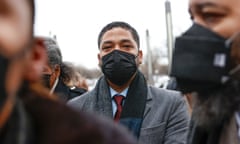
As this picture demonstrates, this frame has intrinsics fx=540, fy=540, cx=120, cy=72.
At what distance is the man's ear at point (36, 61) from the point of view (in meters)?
1.58

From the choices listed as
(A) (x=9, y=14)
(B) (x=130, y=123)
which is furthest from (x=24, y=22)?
(B) (x=130, y=123)

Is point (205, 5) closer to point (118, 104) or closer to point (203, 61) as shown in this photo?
point (203, 61)

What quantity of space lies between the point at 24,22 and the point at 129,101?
2.55 m

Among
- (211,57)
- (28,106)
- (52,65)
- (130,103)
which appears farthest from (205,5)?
(52,65)

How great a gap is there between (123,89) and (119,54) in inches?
11.3

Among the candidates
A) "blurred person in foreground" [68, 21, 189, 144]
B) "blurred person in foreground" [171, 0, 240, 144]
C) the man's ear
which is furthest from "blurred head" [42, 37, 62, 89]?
the man's ear

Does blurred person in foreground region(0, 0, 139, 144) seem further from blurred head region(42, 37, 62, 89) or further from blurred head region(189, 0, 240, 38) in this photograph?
blurred head region(42, 37, 62, 89)

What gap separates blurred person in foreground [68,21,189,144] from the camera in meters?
3.86

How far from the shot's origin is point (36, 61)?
5.39 ft

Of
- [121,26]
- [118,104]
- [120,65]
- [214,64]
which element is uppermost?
[121,26]

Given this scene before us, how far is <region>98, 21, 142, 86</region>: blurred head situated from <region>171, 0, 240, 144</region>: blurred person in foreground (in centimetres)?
156

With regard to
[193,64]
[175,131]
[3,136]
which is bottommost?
[175,131]

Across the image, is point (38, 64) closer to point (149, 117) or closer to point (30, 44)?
point (30, 44)

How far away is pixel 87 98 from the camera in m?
4.16
